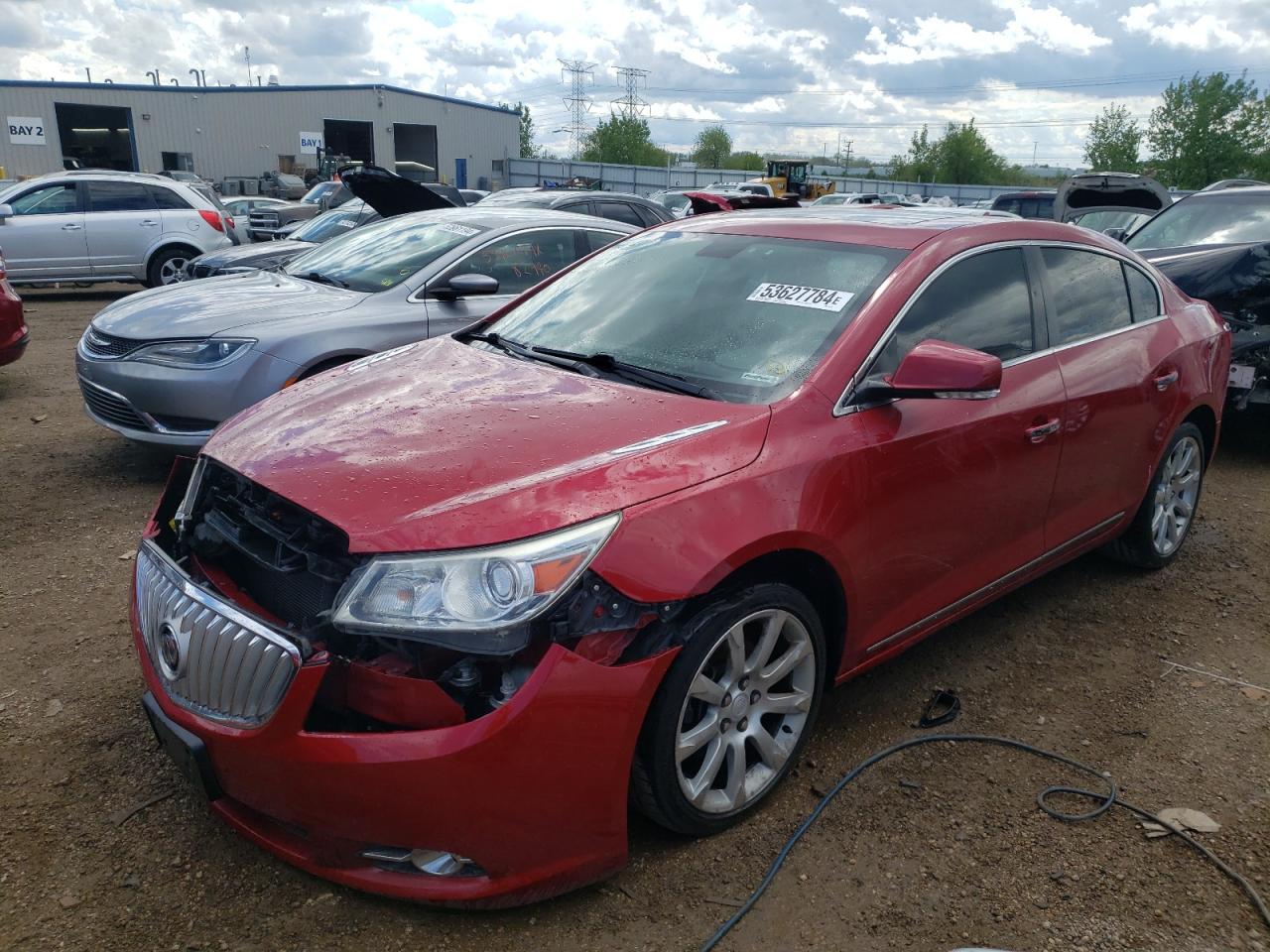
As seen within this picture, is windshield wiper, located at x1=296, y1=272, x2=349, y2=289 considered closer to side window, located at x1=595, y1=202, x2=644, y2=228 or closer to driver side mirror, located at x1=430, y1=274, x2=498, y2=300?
driver side mirror, located at x1=430, y1=274, x2=498, y2=300

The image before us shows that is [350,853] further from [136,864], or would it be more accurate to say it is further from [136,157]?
[136,157]

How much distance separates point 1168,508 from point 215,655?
422cm

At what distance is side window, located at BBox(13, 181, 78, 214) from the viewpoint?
40.5 ft

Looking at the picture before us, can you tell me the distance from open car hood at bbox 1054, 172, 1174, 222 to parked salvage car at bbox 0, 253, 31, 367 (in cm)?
967

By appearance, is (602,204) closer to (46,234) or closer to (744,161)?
(46,234)

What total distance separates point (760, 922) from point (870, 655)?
0.96 meters

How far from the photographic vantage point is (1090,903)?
244 centimetres

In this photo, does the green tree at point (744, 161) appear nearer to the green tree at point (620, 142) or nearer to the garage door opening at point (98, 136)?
the green tree at point (620, 142)

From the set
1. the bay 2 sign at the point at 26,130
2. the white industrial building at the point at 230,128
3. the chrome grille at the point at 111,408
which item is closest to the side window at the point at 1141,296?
the chrome grille at the point at 111,408

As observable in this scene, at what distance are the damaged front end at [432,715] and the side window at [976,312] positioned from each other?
4.23 ft

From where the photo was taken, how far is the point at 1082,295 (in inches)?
148

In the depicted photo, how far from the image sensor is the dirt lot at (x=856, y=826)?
229cm

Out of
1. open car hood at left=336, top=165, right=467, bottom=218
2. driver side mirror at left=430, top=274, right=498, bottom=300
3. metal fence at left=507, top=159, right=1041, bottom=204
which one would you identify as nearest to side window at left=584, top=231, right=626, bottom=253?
open car hood at left=336, top=165, right=467, bottom=218

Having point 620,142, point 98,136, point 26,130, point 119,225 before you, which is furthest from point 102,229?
point 620,142
